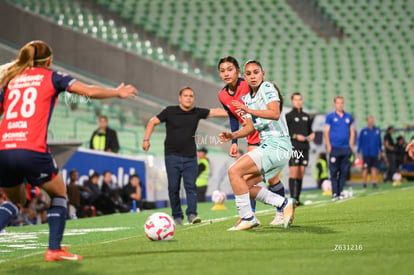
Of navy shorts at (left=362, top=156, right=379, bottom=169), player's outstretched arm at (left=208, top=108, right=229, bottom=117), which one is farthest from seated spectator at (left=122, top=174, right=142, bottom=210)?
navy shorts at (left=362, top=156, right=379, bottom=169)

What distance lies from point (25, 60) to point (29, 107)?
1.50ft

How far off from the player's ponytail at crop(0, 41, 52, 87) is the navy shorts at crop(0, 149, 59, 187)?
2.24 feet

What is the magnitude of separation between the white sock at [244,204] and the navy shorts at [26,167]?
292cm

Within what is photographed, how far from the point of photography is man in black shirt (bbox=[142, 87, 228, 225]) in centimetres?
1309

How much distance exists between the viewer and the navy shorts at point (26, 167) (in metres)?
7.39

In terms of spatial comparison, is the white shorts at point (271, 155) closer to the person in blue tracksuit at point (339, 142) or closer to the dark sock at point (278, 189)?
the dark sock at point (278, 189)

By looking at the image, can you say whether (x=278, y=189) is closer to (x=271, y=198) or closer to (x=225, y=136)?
(x=271, y=198)

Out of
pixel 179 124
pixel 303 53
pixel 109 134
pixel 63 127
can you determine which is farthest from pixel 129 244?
pixel 303 53

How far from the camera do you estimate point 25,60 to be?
25.3ft

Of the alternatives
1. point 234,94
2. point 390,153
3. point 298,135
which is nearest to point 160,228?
point 234,94

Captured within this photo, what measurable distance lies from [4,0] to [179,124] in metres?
18.4

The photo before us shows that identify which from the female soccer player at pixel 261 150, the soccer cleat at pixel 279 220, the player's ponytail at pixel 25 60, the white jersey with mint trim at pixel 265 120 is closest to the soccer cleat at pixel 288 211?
the female soccer player at pixel 261 150

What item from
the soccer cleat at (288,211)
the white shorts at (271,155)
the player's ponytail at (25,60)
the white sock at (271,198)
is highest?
the player's ponytail at (25,60)

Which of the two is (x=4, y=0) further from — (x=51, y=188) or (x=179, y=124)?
(x=51, y=188)
